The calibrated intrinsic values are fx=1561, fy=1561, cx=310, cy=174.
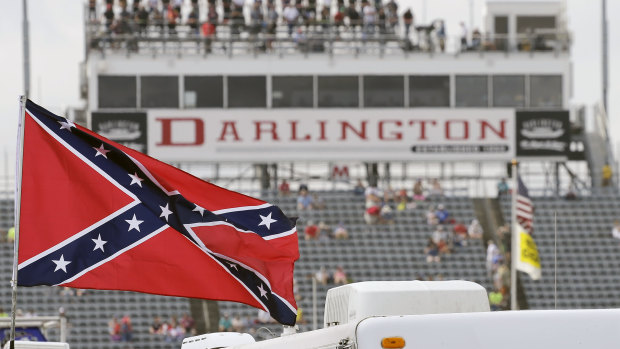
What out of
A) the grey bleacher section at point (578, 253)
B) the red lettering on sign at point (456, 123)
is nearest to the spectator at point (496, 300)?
the grey bleacher section at point (578, 253)

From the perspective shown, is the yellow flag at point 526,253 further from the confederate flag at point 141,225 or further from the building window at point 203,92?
the confederate flag at point 141,225

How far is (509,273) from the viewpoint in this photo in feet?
120

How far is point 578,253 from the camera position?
38.9 m

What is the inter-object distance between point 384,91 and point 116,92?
23.2 feet

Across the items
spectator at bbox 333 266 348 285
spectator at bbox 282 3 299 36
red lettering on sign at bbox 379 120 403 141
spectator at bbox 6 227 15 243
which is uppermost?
spectator at bbox 282 3 299 36

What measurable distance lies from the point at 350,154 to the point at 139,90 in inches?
229

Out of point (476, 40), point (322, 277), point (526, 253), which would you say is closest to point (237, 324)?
point (322, 277)

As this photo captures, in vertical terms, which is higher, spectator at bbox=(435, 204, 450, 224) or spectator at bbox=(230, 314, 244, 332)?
spectator at bbox=(435, 204, 450, 224)

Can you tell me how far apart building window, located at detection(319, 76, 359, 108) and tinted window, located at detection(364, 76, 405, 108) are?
0.30 m

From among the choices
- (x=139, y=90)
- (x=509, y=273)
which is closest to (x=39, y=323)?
A: (x=509, y=273)

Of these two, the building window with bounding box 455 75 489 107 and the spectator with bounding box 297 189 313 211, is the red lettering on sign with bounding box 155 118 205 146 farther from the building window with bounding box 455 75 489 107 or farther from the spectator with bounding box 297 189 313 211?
the building window with bounding box 455 75 489 107

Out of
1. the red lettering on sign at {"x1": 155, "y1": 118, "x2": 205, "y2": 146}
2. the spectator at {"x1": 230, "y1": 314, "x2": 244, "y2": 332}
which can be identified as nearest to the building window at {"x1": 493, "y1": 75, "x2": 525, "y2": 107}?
the red lettering on sign at {"x1": 155, "y1": 118, "x2": 205, "y2": 146}

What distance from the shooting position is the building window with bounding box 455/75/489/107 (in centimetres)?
4147

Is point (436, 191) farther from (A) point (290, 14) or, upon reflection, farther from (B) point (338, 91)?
(A) point (290, 14)
